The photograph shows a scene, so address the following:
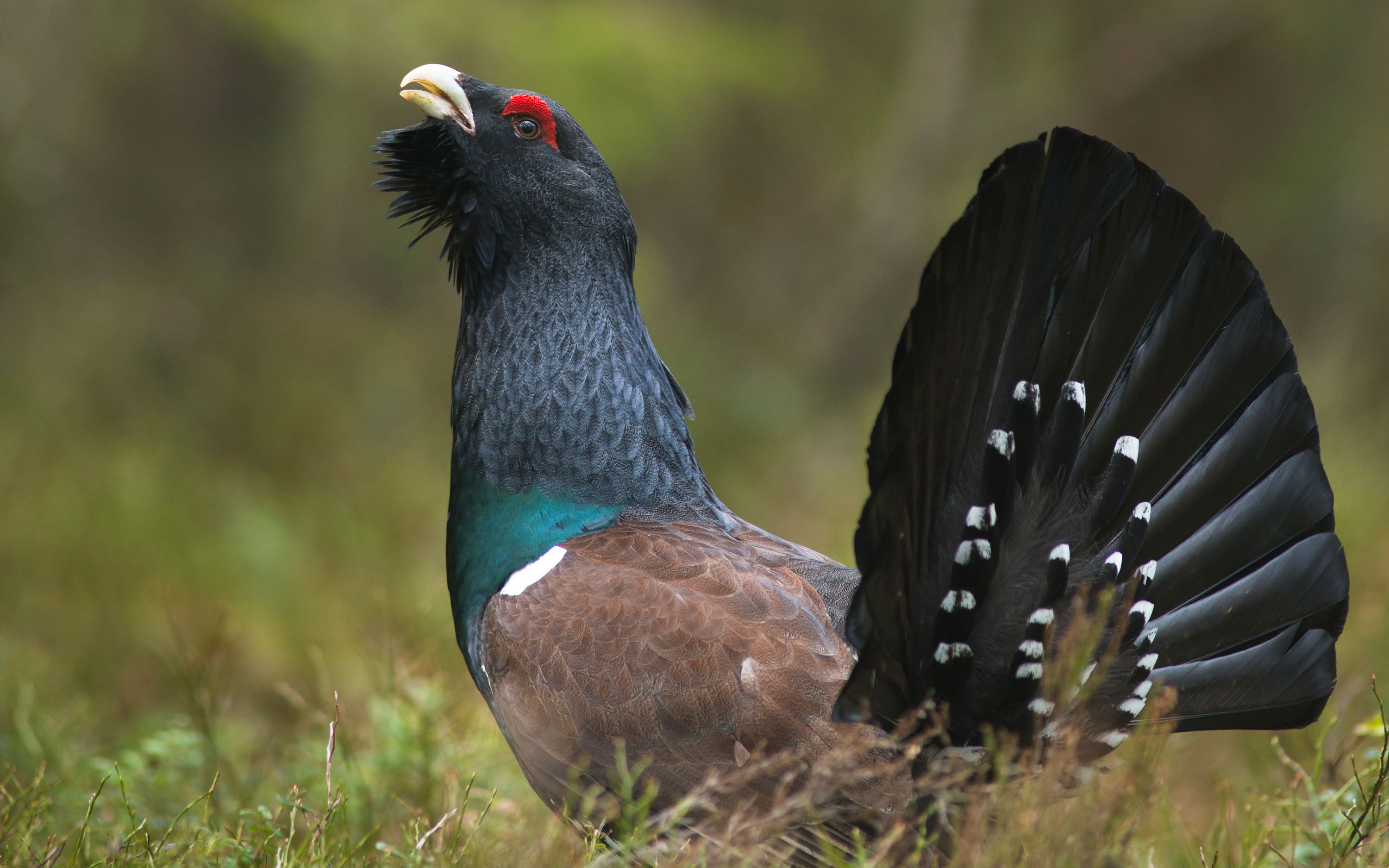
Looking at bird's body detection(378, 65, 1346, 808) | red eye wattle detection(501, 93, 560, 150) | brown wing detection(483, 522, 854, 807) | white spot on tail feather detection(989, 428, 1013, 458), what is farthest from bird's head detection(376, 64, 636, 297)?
white spot on tail feather detection(989, 428, 1013, 458)

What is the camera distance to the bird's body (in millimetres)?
2051

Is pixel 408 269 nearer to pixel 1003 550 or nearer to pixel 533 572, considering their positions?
pixel 533 572

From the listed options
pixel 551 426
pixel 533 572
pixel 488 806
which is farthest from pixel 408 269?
pixel 488 806

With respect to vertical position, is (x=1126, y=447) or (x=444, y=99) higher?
(x=444, y=99)

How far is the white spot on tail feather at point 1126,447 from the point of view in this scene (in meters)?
2.14

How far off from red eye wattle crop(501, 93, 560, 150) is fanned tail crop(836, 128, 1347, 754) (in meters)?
1.36

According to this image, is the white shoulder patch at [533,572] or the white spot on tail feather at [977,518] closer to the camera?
the white spot on tail feather at [977,518]

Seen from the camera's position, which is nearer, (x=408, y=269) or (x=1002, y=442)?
(x=1002, y=442)

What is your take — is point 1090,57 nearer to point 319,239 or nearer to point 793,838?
point 319,239

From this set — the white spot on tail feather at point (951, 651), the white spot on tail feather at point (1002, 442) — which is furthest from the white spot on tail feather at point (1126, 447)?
the white spot on tail feather at point (951, 651)

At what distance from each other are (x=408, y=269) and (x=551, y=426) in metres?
7.61

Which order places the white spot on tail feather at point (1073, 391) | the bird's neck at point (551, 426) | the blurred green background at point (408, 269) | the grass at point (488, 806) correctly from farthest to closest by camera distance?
the blurred green background at point (408, 269), the bird's neck at point (551, 426), the white spot on tail feather at point (1073, 391), the grass at point (488, 806)

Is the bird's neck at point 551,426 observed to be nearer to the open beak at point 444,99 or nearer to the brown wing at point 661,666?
the brown wing at point 661,666

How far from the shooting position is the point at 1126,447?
2.14 meters
